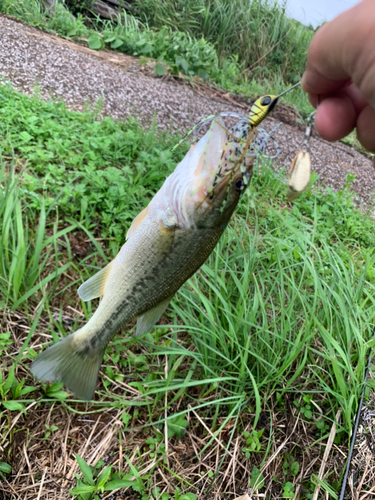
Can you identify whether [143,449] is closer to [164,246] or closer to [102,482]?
[102,482]

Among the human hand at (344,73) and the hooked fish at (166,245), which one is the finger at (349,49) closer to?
the human hand at (344,73)

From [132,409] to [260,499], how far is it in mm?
870

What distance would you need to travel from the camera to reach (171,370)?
211 centimetres

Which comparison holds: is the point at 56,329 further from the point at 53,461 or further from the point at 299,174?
the point at 299,174

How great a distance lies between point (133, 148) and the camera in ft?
11.1

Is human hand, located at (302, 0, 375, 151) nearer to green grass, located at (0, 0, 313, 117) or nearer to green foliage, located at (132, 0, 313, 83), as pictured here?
green grass, located at (0, 0, 313, 117)

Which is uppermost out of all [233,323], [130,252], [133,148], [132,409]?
[130,252]

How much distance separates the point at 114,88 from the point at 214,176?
4126mm

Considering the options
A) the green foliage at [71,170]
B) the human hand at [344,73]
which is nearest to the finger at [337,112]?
the human hand at [344,73]

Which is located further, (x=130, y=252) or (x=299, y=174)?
(x=130, y=252)

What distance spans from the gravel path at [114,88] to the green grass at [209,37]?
20.4 inches

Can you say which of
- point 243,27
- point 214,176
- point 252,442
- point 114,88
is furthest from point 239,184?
point 243,27

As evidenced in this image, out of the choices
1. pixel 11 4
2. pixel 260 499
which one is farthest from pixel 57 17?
pixel 260 499

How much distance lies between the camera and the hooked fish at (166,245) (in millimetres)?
1330
